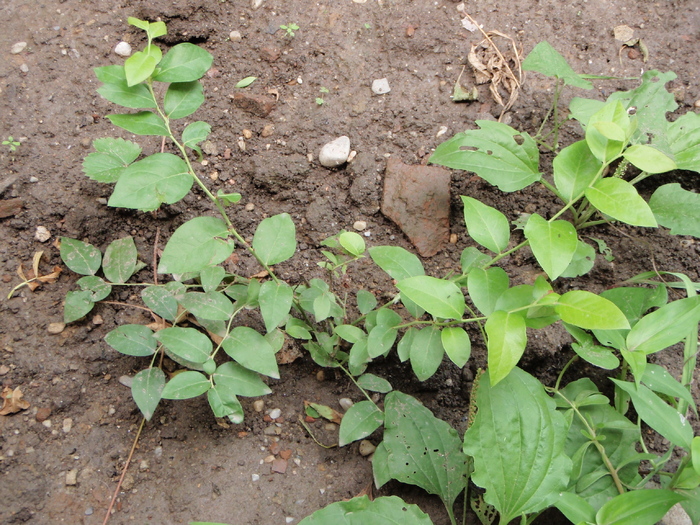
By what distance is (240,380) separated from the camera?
5.35ft

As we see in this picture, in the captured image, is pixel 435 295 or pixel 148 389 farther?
pixel 148 389

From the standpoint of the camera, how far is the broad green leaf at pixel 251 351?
5.20ft

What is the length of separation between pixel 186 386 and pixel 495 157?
49.5 inches

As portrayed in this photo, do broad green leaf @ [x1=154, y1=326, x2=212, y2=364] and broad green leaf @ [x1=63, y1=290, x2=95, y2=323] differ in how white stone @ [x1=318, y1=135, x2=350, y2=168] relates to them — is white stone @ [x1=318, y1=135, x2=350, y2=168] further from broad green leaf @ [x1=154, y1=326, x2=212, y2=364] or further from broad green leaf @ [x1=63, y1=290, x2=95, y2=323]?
broad green leaf @ [x1=63, y1=290, x2=95, y2=323]

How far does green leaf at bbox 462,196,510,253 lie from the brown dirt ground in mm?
472

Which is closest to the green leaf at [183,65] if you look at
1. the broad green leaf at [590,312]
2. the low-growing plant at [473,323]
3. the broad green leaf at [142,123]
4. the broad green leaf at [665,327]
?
the low-growing plant at [473,323]

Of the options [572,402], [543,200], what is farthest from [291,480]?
[543,200]

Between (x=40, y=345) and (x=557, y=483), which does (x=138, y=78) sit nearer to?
(x=40, y=345)

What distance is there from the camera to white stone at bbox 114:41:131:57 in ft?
7.45

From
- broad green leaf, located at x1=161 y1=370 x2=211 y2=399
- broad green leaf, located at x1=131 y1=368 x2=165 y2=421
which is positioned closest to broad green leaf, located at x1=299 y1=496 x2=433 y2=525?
broad green leaf, located at x1=161 y1=370 x2=211 y2=399

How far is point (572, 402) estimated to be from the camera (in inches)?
66.5

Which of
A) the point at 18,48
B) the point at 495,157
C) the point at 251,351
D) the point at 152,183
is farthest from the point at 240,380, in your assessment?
the point at 18,48

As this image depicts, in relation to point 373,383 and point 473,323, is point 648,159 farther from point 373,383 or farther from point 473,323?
point 373,383

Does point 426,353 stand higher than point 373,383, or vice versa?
point 426,353
